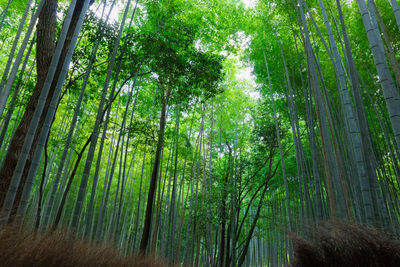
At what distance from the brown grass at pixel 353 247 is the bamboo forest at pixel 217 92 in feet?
0.57

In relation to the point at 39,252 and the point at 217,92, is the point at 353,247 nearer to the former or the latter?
the point at 39,252

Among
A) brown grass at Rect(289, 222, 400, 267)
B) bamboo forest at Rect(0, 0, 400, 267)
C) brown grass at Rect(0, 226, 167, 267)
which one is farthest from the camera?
bamboo forest at Rect(0, 0, 400, 267)

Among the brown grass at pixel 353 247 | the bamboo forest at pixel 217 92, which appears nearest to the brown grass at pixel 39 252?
the bamboo forest at pixel 217 92

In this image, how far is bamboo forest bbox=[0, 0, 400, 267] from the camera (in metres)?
2.32

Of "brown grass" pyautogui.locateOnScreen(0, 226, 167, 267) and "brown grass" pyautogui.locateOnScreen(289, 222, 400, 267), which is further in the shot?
"brown grass" pyautogui.locateOnScreen(289, 222, 400, 267)

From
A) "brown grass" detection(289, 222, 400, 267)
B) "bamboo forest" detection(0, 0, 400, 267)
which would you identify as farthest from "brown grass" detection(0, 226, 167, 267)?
"brown grass" detection(289, 222, 400, 267)

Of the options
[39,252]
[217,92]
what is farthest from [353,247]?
[217,92]

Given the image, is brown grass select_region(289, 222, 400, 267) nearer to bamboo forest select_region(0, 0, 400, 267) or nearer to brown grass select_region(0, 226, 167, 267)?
bamboo forest select_region(0, 0, 400, 267)

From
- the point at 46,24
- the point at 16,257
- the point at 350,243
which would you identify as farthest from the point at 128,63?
the point at 350,243

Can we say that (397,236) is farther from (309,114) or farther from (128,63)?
(128,63)

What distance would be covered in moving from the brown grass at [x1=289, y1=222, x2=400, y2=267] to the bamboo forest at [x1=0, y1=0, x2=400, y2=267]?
174 millimetres

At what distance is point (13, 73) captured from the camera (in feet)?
10.2

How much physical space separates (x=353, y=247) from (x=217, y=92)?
3.51 metres

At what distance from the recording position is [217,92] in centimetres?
464
